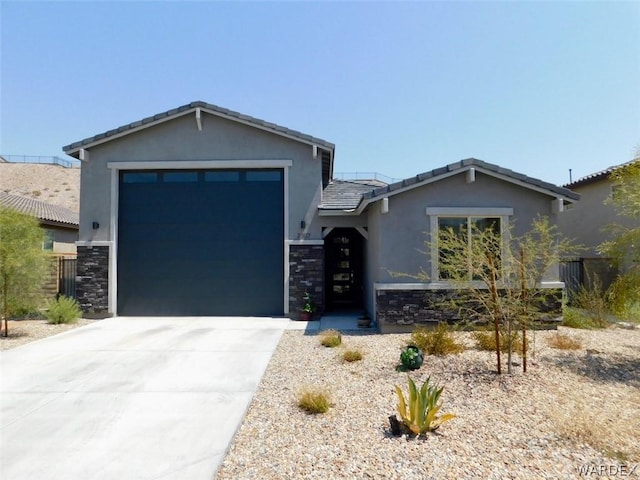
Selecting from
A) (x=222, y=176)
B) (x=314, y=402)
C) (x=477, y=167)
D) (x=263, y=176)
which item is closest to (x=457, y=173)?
(x=477, y=167)

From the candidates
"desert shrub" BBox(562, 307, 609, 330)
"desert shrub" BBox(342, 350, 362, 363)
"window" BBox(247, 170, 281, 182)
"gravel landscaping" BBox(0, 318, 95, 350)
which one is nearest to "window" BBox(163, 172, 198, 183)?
"window" BBox(247, 170, 281, 182)

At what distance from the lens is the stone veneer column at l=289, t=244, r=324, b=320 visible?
1123cm

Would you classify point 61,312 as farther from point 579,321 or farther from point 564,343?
point 579,321

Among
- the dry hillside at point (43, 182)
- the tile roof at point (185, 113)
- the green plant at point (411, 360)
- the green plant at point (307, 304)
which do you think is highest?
the dry hillside at point (43, 182)

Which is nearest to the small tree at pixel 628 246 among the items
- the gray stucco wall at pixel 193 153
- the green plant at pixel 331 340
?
the green plant at pixel 331 340

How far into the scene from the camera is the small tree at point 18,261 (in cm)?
857

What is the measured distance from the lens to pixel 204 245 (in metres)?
11.7

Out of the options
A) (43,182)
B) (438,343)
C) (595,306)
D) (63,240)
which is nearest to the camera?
(438,343)

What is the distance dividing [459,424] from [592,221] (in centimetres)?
1513

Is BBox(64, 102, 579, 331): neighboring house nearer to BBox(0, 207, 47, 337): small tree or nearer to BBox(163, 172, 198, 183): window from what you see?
BBox(163, 172, 198, 183): window

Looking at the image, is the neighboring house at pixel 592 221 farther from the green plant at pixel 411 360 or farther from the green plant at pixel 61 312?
the green plant at pixel 61 312

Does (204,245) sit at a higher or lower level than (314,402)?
higher

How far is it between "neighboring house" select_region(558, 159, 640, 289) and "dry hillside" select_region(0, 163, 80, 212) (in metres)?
57.0

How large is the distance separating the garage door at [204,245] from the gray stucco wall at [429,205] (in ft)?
13.1
